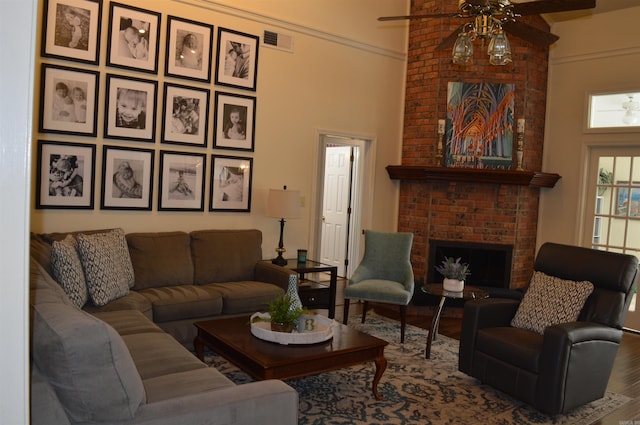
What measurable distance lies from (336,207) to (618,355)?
4.14m

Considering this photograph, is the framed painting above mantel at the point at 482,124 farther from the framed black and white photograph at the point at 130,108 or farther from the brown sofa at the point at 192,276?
the framed black and white photograph at the point at 130,108

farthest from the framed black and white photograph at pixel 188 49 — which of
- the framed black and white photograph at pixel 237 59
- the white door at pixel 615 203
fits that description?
the white door at pixel 615 203

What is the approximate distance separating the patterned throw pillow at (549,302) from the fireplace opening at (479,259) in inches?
91.0

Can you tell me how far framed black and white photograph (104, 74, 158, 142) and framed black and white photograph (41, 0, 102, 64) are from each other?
294 millimetres

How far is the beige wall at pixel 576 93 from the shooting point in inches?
231

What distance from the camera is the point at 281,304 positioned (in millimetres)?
3332

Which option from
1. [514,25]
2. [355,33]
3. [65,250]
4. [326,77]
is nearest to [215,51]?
[326,77]

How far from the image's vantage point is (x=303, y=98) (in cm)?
596

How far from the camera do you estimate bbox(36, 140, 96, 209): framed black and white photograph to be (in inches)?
172

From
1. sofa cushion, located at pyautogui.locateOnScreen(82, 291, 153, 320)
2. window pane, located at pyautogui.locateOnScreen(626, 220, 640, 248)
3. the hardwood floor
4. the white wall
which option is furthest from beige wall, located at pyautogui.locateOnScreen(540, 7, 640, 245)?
the white wall

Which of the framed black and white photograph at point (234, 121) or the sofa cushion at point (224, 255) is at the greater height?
the framed black and white photograph at point (234, 121)

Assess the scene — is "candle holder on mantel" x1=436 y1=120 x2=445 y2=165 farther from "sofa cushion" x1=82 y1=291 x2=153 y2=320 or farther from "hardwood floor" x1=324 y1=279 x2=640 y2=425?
"sofa cushion" x1=82 y1=291 x2=153 y2=320

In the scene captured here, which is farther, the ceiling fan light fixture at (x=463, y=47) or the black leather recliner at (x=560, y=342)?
the ceiling fan light fixture at (x=463, y=47)

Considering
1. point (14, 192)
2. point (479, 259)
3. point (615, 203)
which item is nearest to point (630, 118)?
point (615, 203)
